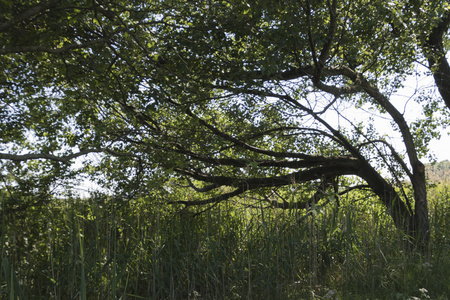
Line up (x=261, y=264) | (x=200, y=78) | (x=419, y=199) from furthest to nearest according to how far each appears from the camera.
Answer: (x=419, y=199) → (x=200, y=78) → (x=261, y=264)

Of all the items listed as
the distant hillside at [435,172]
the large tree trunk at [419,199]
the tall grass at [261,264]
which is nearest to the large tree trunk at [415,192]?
the large tree trunk at [419,199]

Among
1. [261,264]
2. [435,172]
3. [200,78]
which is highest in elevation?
[200,78]

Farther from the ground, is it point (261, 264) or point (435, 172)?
point (435, 172)

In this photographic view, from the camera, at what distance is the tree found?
17.8ft

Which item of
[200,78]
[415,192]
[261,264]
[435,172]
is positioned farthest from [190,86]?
[435,172]

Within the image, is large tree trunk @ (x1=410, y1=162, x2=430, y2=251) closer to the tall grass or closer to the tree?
the tree

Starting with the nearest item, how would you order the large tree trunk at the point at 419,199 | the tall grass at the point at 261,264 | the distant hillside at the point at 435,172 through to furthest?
the tall grass at the point at 261,264 → the large tree trunk at the point at 419,199 → the distant hillside at the point at 435,172

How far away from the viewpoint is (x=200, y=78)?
6.20m

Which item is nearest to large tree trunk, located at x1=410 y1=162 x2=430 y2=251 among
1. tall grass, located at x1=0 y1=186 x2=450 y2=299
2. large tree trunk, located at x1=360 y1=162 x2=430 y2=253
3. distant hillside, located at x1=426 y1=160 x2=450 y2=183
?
large tree trunk, located at x1=360 y1=162 x2=430 y2=253

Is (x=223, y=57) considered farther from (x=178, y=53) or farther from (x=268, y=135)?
(x=268, y=135)

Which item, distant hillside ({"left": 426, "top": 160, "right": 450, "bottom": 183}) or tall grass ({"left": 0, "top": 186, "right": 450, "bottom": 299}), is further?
distant hillside ({"left": 426, "top": 160, "right": 450, "bottom": 183})

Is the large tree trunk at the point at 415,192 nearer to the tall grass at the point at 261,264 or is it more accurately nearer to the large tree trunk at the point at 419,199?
the large tree trunk at the point at 419,199

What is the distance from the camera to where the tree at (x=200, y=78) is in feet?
17.8

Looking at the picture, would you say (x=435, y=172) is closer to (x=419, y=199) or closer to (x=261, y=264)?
(x=419, y=199)
